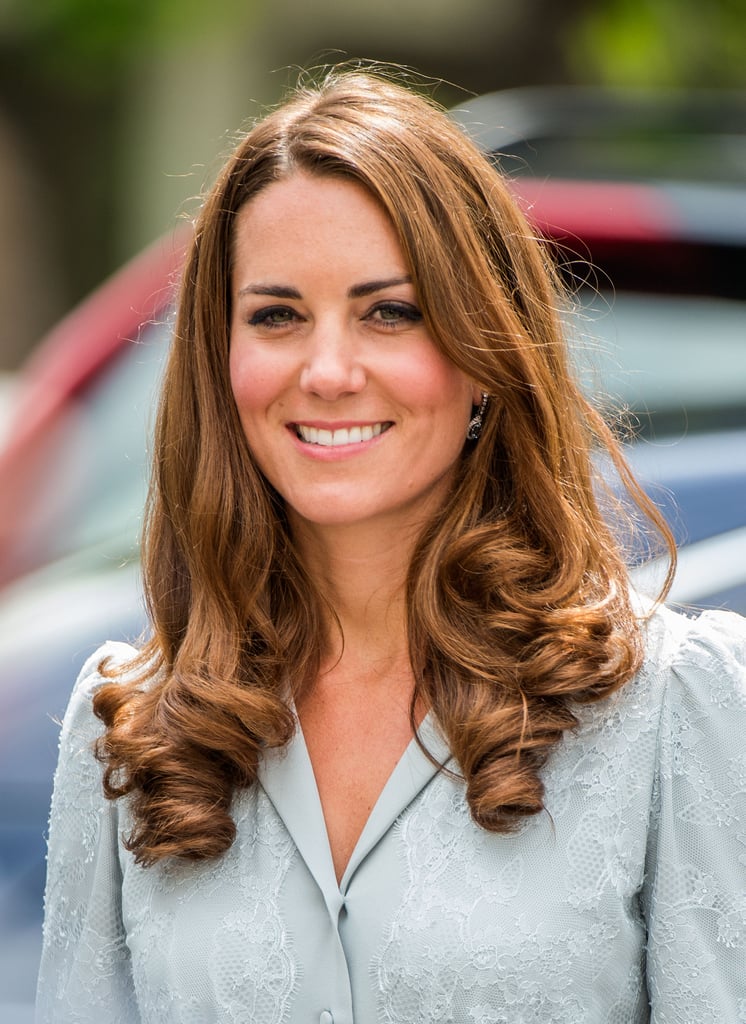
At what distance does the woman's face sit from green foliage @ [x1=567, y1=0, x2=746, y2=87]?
6.54 metres

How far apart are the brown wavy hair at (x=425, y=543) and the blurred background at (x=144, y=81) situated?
23.2ft

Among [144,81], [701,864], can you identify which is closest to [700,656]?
[701,864]

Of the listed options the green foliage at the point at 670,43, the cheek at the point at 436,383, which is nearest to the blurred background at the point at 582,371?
the cheek at the point at 436,383

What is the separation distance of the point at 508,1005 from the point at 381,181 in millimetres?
1177

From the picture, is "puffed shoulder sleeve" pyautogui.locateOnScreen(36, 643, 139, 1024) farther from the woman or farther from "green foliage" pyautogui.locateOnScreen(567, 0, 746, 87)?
"green foliage" pyautogui.locateOnScreen(567, 0, 746, 87)

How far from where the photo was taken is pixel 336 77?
257 cm

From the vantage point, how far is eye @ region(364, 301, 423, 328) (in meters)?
2.30

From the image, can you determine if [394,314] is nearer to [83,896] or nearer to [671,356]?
[671,356]

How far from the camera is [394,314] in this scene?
231cm

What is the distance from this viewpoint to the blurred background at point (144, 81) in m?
9.54

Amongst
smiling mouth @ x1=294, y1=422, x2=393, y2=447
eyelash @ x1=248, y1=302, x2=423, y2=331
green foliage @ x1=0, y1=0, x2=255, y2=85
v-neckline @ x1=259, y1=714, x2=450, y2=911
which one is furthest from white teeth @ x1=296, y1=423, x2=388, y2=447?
green foliage @ x1=0, y1=0, x2=255, y2=85

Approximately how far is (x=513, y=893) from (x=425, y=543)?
570mm

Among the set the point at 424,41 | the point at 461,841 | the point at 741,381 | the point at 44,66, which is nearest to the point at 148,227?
the point at 44,66

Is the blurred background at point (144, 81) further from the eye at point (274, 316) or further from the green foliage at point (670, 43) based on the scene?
the eye at point (274, 316)
